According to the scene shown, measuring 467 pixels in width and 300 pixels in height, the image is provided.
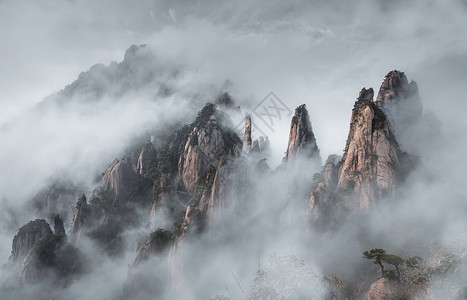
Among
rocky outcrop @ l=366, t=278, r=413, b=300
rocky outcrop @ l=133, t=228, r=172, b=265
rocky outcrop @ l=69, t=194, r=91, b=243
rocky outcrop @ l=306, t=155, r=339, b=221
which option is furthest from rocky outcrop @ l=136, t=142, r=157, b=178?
rocky outcrop @ l=366, t=278, r=413, b=300

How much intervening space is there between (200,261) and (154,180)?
132ft

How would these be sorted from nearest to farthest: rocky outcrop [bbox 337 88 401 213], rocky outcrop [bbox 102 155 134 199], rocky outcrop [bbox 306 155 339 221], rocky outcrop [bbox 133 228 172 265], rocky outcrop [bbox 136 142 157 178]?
rocky outcrop [bbox 337 88 401 213] < rocky outcrop [bbox 306 155 339 221] < rocky outcrop [bbox 133 228 172 265] < rocky outcrop [bbox 102 155 134 199] < rocky outcrop [bbox 136 142 157 178]

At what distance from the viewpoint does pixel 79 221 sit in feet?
291

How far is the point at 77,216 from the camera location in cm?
8931

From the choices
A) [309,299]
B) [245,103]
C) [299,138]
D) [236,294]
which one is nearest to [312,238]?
[236,294]

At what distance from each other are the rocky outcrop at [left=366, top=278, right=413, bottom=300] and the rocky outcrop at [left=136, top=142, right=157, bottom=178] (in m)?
80.6

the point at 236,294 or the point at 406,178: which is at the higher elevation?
the point at 406,178

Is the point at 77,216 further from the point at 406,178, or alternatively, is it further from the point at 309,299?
the point at 406,178

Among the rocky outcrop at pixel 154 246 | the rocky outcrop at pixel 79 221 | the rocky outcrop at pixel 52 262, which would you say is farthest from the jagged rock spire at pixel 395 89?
the rocky outcrop at pixel 52 262

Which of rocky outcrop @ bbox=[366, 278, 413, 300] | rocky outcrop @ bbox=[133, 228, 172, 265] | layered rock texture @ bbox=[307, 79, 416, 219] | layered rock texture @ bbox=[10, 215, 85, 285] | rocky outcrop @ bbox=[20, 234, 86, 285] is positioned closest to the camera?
rocky outcrop @ bbox=[366, 278, 413, 300]

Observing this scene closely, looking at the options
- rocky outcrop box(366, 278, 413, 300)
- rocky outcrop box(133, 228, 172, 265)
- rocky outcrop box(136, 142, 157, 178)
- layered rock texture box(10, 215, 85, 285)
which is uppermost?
rocky outcrop box(136, 142, 157, 178)

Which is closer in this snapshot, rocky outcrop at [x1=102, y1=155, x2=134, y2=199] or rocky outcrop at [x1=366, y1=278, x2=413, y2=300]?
rocky outcrop at [x1=366, y1=278, x2=413, y2=300]

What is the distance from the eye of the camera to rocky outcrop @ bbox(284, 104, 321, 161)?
84.4 metres

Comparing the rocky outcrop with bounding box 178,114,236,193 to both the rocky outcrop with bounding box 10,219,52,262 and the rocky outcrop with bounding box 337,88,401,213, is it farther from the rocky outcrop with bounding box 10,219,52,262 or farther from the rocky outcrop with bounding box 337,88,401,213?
the rocky outcrop with bounding box 10,219,52,262
